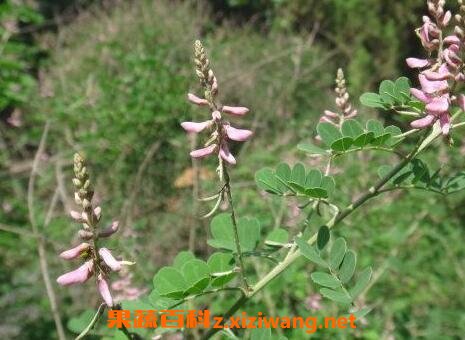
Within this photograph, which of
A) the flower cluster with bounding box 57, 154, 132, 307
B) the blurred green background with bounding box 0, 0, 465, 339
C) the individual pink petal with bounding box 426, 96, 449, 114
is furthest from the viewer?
the blurred green background with bounding box 0, 0, 465, 339

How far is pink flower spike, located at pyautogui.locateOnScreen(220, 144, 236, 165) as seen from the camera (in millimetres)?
1002

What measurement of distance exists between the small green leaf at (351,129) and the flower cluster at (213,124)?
0.96 ft

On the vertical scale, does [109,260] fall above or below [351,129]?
below

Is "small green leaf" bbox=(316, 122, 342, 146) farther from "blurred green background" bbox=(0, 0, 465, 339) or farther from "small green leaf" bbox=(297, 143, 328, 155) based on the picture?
"blurred green background" bbox=(0, 0, 465, 339)

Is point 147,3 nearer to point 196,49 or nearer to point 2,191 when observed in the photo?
point 2,191

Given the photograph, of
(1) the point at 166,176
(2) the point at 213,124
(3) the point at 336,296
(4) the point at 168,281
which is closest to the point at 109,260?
(4) the point at 168,281

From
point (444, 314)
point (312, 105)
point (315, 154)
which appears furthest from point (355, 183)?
point (312, 105)

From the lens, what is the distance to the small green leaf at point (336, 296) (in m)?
1.07

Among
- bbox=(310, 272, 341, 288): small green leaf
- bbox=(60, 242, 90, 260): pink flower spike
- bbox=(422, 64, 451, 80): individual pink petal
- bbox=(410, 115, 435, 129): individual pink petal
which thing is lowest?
bbox=(310, 272, 341, 288): small green leaf

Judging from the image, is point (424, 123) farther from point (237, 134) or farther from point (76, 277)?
point (76, 277)

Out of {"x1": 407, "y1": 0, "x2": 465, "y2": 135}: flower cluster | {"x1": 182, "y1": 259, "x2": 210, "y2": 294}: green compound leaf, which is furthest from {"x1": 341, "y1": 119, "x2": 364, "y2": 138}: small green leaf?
{"x1": 182, "y1": 259, "x2": 210, "y2": 294}: green compound leaf

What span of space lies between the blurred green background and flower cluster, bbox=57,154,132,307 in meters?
0.40

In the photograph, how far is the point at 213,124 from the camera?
1.03 m

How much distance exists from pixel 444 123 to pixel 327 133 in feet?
0.94
